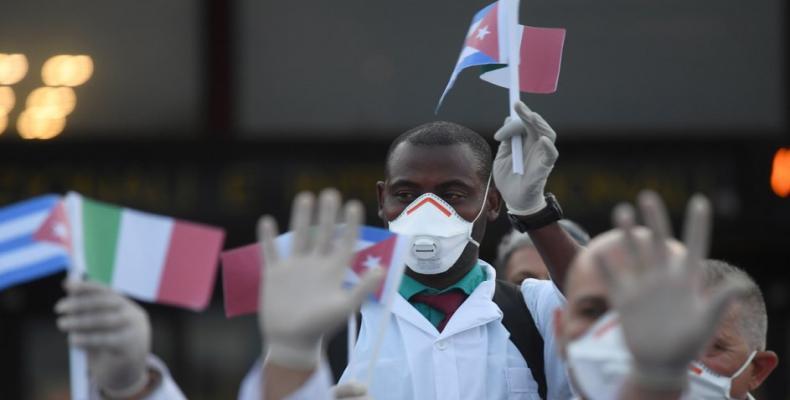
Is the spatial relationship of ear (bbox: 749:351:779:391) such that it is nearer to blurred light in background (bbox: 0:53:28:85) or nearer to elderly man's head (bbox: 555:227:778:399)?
elderly man's head (bbox: 555:227:778:399)

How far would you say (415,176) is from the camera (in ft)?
11.4

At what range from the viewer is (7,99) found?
8.05 metres

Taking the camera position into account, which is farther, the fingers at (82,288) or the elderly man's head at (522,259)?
the elderly man's head at (522,259)

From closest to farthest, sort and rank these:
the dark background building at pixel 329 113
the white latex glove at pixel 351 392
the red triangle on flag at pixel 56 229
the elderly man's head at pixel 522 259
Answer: the red triangle on flag at pixel 56 229
the white latex glove at pixel 351 392
the elderly man's head at pixel 522 259
the dark background building at pixel 329 113

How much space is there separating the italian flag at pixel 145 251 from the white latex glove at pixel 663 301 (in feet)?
2.66

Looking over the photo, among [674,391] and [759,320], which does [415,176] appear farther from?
[674,391]

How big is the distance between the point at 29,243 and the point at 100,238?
0.13m

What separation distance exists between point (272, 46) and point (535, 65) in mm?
4826

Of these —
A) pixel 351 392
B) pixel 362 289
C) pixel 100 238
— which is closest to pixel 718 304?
pixel 362 289

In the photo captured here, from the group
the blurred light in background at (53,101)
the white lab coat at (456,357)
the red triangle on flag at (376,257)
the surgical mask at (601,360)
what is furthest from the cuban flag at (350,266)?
the blurred light in background at (53,101)

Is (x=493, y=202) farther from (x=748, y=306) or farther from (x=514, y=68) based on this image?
(x=748, y=306)

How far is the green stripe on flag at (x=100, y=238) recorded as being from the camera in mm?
2619

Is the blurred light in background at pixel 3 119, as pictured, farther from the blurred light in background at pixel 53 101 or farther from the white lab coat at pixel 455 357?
the white lab coat at pixel 455 357

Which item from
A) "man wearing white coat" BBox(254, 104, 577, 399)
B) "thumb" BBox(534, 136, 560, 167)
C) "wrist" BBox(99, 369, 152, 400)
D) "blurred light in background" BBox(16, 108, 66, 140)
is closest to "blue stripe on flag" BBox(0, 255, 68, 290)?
"wrist" BBox(99, 369, 152, 400)
